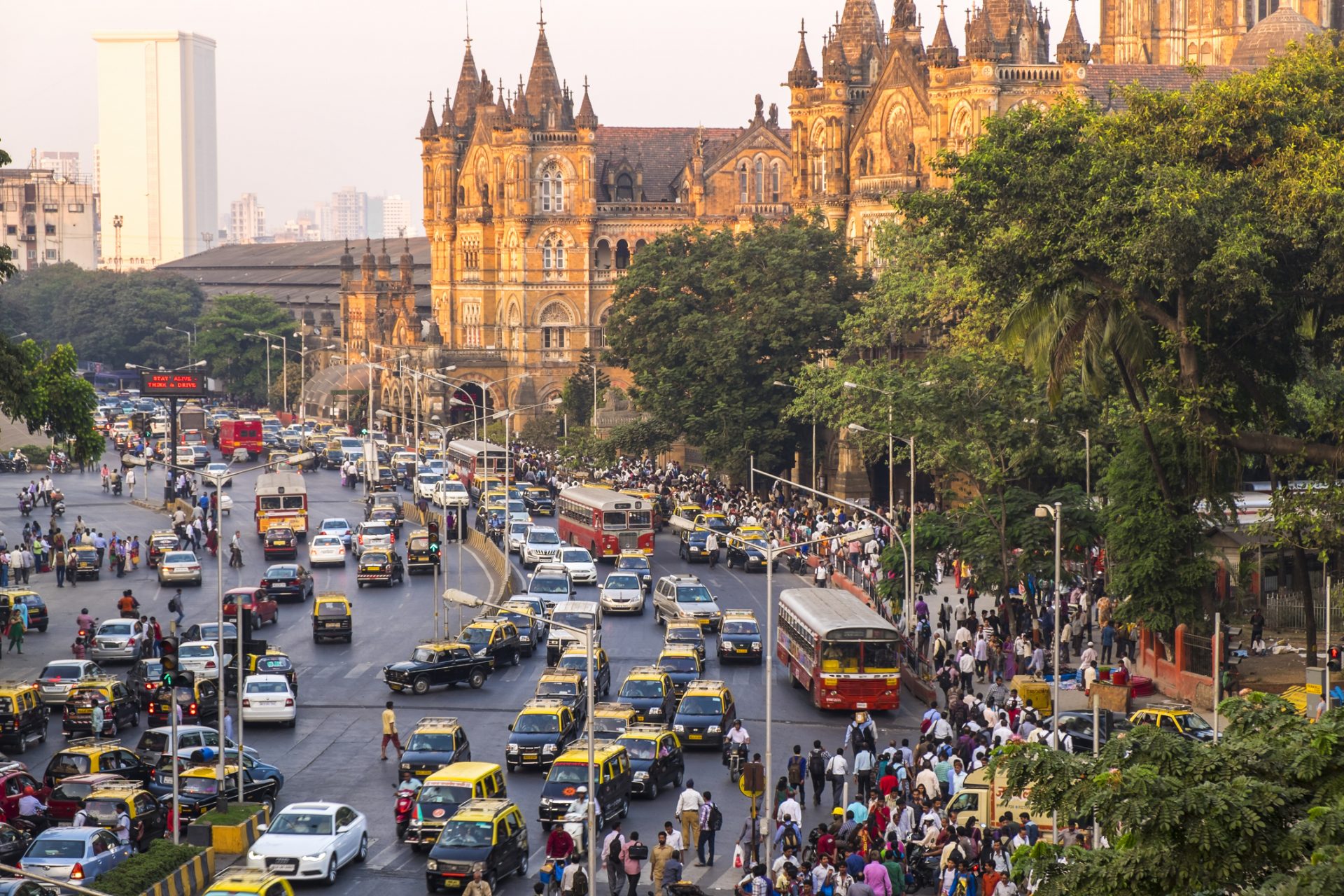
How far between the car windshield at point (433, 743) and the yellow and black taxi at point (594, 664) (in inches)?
248

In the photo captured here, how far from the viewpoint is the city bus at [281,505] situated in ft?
234

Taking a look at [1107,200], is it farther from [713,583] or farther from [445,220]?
[445,220]

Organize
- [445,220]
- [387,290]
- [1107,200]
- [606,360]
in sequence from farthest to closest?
[387,290], [445,220], [606,360], [1107,200]

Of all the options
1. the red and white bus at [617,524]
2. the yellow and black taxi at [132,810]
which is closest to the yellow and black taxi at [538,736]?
the yellow and black taxi at [132,810]

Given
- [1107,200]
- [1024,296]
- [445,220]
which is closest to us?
[1107,200]

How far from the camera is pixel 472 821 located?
1214 inches

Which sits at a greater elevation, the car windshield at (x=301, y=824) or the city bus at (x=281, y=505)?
the city bus at (x=281, y=505)

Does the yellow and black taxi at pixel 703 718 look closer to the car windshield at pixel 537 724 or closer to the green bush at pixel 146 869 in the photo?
the car windshield at pixel 537 724

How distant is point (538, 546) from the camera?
66.2 metres

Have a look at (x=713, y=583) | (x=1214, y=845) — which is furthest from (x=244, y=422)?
(x=1214, y=845)

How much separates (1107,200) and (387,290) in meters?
113

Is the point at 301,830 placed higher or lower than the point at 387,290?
lower

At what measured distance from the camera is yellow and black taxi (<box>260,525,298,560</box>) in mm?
67375

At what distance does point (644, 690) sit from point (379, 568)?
72.5 ft
